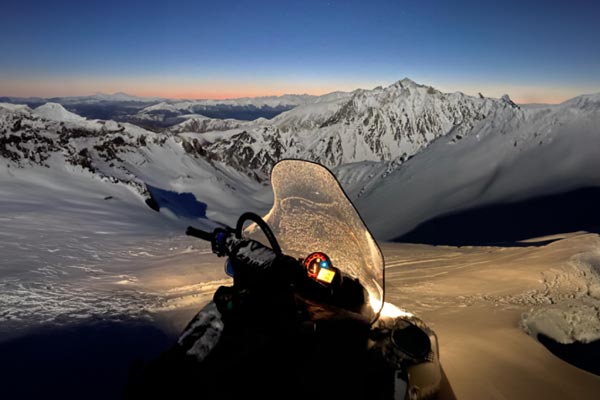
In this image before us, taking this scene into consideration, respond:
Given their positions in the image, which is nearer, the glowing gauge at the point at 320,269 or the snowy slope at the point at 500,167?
the glowing gauge at the point at 320,269

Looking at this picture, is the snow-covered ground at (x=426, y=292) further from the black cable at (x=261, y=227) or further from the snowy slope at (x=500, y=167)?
the snowy slope at (x=500, y=167)

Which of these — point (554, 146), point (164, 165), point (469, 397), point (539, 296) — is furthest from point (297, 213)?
point (164, 165)

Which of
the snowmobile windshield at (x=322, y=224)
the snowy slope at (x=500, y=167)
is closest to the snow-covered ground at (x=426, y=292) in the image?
the snowmobile windshield at (x=322, y=224)

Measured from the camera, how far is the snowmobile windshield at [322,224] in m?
3.28

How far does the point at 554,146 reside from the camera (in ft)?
105

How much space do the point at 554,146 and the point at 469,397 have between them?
35.3m

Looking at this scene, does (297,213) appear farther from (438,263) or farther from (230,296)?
(438,263)

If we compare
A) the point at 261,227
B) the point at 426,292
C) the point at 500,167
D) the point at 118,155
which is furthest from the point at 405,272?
the point at 118,155

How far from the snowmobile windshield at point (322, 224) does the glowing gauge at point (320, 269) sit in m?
0.25

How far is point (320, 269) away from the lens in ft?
11.3

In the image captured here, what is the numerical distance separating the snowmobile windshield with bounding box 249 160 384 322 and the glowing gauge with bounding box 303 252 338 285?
252 mm

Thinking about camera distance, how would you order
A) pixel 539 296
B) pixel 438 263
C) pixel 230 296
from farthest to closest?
pixel 438 263, pixel 539 296, pixel 230 296

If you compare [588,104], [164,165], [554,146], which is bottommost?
[164,165]

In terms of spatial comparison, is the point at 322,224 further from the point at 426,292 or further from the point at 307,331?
the point at 426,292
